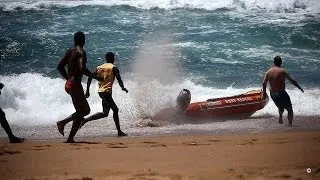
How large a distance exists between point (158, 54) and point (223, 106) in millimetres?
8093

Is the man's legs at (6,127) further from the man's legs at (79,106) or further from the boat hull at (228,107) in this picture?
the boat hull at (228,107)

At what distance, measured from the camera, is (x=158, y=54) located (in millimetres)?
16750

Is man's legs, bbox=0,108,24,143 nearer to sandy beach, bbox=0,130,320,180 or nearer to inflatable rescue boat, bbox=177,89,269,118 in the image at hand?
sandy beach, bbox=0,130,320,180

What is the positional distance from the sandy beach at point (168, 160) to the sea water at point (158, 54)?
7.70ft

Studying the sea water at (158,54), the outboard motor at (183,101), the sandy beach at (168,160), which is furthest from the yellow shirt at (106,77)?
the outboard motor at (183,101)

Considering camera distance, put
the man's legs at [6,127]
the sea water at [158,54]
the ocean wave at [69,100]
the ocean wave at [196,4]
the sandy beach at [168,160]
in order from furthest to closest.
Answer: the ocean wave at [196,4]
the ocean wave at [69,100]
the sea water at [158,54]
the man's legs at [6,127]
the sandy beach at [168,160]

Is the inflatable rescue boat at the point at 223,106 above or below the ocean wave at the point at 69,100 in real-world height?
above

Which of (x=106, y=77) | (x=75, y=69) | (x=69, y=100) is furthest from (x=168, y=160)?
(x=69, y=100)

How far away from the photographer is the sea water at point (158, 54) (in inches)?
363

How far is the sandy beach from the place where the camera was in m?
3.81

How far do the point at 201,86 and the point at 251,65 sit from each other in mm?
3855

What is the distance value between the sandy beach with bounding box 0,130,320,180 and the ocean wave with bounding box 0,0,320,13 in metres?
18.4

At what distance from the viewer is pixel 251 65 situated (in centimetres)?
1612

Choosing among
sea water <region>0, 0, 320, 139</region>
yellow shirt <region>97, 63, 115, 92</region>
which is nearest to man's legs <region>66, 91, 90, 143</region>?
yellow shirt <region>97, 63, 115, 92</region>
